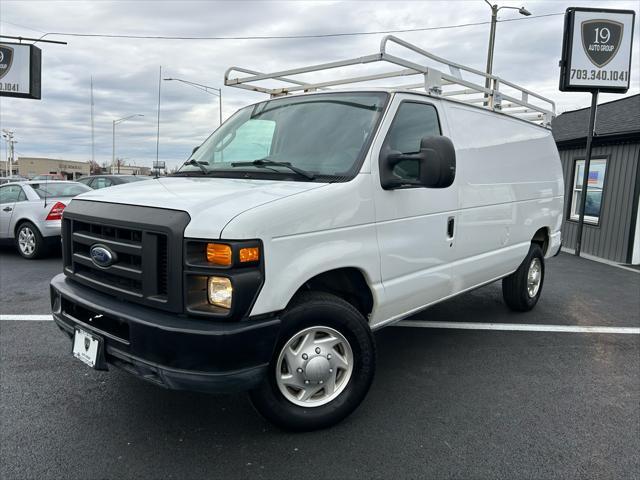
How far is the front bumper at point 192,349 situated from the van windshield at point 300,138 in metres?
1.11

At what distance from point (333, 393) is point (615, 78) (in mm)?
11235

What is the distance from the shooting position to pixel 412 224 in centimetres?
371

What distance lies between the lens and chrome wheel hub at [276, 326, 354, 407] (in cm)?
304

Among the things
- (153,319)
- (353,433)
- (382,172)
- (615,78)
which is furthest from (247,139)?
(615,78)

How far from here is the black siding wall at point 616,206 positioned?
10992 mm

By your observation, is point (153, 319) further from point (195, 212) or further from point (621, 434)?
point (621, 434)

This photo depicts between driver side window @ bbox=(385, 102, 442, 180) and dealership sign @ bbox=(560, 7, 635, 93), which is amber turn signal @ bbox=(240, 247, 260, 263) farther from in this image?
dealership sign @ bbox=(560, 7, 635, 93)

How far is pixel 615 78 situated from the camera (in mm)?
11281

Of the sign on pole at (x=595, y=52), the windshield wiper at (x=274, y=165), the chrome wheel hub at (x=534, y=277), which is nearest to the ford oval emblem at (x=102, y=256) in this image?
the windshield wiper at (x=274, y=165)

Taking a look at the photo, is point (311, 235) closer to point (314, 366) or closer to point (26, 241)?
point (314, 366)

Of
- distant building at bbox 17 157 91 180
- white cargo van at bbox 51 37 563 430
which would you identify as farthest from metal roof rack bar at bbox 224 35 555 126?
distant building at bbox 17 157 91 180

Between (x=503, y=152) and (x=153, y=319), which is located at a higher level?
(x=503, y=152)

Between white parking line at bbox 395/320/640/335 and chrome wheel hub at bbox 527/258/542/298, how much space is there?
0.59m

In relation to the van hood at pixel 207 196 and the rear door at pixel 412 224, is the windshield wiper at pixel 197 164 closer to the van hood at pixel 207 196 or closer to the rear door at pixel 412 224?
the van hood at pixel 207 196
